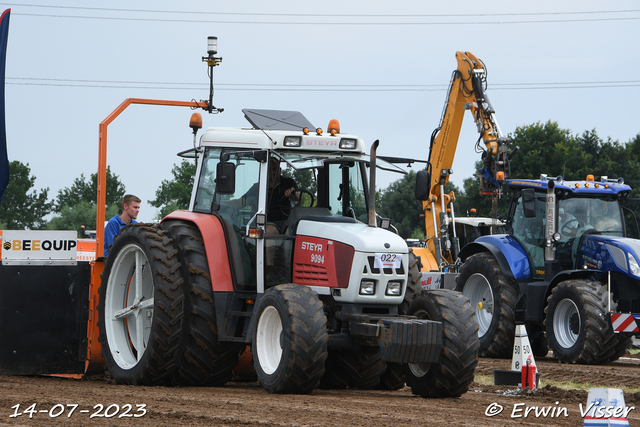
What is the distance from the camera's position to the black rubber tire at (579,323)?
1217 centimetres

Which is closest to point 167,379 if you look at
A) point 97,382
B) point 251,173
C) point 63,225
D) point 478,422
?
point 97,382

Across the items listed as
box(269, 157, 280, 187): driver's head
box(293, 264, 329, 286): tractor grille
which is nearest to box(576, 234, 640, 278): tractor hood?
box(293, 264, 329, 286): tractor grille

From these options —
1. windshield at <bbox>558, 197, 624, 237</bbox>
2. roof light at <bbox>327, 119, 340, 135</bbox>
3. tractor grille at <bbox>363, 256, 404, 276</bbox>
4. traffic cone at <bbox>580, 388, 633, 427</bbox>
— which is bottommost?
traffic cone at <bbox>580, 388, 633, 427</bbox>

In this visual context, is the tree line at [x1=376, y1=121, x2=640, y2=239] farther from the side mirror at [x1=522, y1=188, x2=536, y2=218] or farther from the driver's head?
the driver's head

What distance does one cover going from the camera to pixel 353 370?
9.00 metres

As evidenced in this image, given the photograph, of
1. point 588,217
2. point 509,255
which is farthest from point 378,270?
point 588,217

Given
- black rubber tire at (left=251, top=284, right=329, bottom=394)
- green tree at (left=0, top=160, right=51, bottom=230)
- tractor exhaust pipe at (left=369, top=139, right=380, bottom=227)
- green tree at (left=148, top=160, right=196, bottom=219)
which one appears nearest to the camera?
black rubber tire at (left=251, top=284, right=329, bottom=394)

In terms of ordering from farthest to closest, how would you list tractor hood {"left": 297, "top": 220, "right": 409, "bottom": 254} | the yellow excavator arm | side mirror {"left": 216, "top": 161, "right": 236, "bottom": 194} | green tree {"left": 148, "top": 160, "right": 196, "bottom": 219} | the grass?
green tree {"left": 148, "top": 160, "right": 196, "bottom": 219}
the yellow excavator arm
the grass
side mirror {"left": 216, "top": 161, "right": 236, "bottom": 194}
tractor hood {"left": 297, "top": 220, "right": 409, "bottom": 254}

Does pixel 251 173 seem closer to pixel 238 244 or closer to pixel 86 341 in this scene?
pixel 238 244

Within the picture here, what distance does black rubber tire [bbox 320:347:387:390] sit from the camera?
900 cm

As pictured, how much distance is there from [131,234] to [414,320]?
10.7 ft

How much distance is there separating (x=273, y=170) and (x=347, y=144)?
84 cm

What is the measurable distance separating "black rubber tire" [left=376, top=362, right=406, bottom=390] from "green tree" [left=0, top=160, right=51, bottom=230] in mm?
73366

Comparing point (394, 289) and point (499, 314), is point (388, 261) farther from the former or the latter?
point (499, 314)
